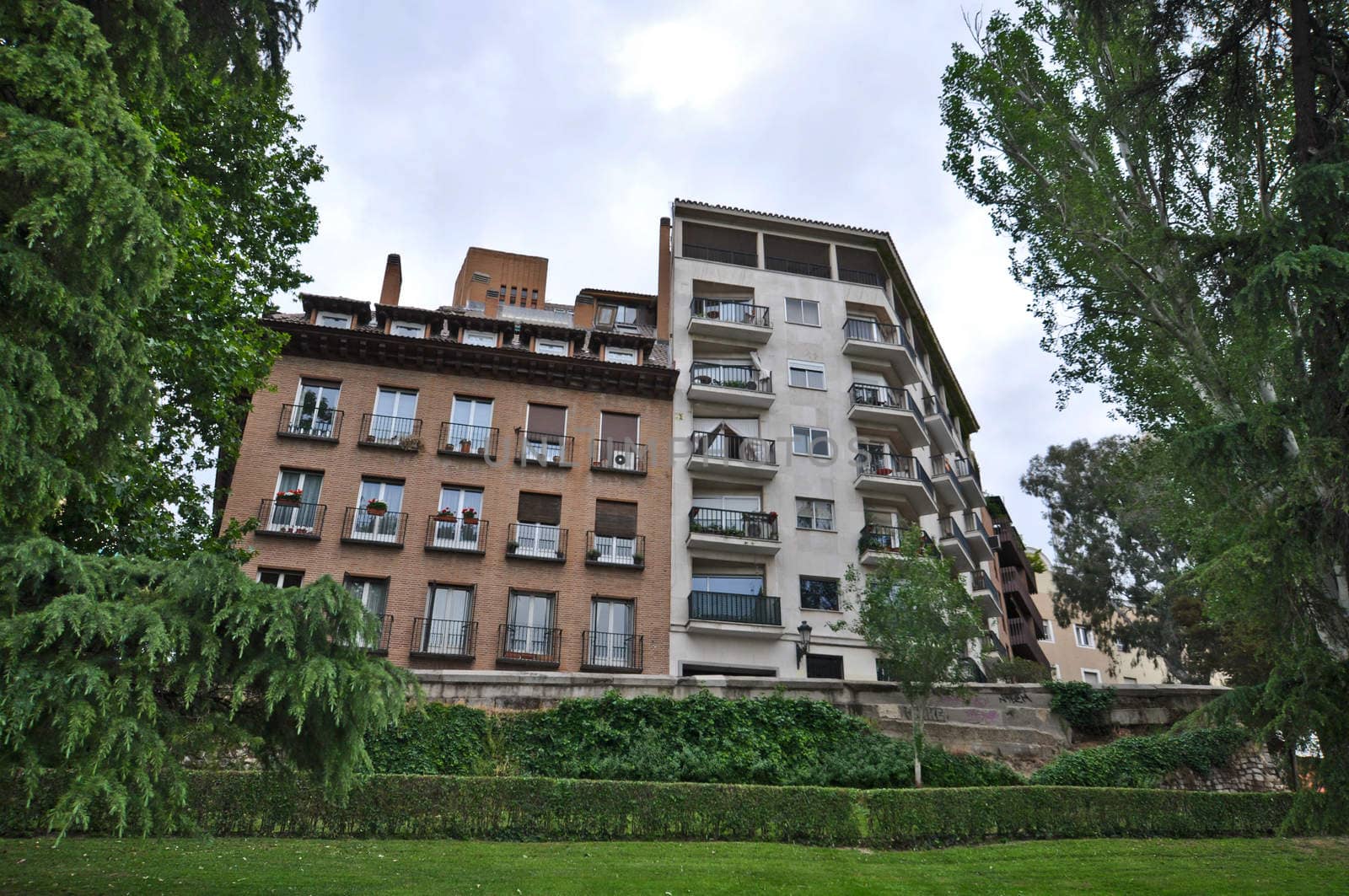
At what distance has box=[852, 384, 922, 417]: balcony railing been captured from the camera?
109ft

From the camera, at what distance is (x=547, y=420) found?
99.4 feet

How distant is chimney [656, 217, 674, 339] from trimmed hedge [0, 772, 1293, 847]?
68.7ft

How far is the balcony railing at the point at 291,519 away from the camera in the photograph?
26.4 meters

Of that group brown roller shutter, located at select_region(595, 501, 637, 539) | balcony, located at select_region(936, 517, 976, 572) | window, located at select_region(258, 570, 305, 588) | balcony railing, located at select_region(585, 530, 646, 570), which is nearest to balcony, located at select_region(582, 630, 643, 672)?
balcony railing, located at select_region(585, 530, 646, 570)

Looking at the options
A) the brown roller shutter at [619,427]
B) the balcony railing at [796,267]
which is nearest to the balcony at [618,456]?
the brown roller shutter at [619,427]

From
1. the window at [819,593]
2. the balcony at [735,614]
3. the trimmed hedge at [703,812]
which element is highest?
the window at [819,593]

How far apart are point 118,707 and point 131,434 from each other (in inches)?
141

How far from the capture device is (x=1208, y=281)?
38.1 feet

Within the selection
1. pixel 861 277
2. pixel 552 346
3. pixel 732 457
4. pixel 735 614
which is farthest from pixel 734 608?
pixel 861 277

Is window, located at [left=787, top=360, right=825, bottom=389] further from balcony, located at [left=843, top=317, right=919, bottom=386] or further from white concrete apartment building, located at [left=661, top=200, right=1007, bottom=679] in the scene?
balcony, located at [left=843, top=317, right=919, bottom=386]

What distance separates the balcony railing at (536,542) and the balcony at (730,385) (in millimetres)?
7237

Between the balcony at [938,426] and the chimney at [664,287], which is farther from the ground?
the chimney at [664,287]

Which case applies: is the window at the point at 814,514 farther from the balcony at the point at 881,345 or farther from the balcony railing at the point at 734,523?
the balcony at the point at 881,345

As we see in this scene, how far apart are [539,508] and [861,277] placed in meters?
17.2
